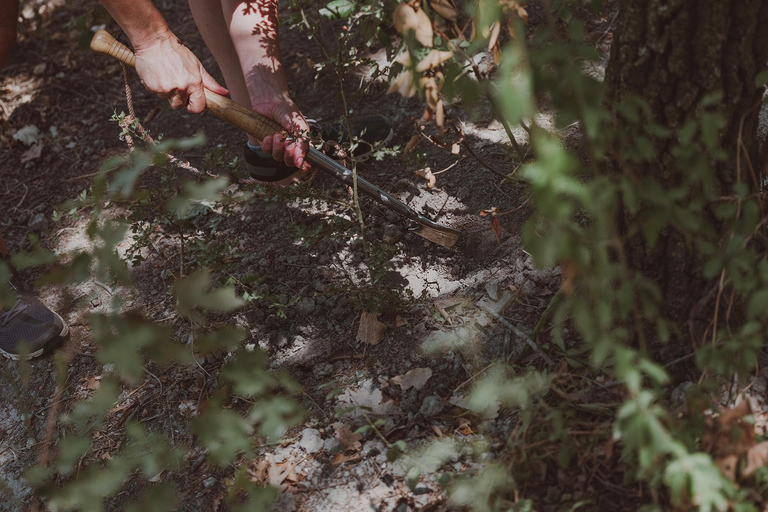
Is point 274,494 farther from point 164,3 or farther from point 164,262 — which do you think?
point 164,3

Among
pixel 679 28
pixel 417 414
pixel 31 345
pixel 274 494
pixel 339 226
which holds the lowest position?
pixel 31 345

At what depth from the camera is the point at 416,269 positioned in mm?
2191

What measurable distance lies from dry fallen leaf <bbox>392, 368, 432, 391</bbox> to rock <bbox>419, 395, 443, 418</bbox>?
69 mm

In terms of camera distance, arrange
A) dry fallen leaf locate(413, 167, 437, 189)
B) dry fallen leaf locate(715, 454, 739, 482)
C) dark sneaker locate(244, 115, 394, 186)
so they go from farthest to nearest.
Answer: dark sneaker locate(244, 115, 394, 186) → dry fallen leaf locate(413, 167, 437, 189) → dry fallen leaf locate(715, 454, 739, 482)

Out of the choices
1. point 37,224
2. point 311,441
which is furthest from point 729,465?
point 37,224

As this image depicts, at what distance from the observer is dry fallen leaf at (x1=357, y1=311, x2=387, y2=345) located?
1.94 metres

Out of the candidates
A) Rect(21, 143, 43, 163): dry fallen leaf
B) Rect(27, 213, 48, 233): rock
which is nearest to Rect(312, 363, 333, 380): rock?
Rect(27, 213, 48, 233): rock

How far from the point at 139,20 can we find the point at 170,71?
8.8 inches

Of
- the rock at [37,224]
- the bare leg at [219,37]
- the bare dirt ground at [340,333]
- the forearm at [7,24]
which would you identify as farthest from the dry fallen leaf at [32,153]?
the bare leg at [219,37]

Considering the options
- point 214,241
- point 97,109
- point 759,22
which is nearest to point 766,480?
point 759,22

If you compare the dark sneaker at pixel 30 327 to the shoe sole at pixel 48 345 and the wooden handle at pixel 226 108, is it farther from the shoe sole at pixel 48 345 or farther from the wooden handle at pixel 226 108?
the wooden handle at pixel 226 108

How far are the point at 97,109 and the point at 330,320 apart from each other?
237 cm

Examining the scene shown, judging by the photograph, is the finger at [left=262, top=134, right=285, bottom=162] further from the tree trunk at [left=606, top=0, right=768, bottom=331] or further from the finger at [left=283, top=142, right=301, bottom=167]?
the tree trunk at [left=606, top=0, right=768, bottom=331]

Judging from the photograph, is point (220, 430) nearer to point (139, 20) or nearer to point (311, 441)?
point (311, 441)
